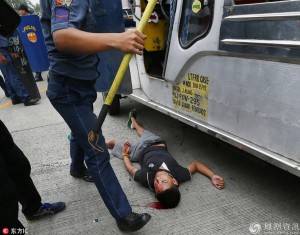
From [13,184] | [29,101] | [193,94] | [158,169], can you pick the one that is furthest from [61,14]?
[29,101]

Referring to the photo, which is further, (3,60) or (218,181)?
(3,60)

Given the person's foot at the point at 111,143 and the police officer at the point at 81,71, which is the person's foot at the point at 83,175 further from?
the police officer at the point at 81,71

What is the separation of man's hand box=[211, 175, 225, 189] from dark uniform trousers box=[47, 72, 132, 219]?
36.5 inches

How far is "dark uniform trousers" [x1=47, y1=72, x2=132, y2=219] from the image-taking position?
6.02 ft

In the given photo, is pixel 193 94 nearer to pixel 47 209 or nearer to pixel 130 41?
pixel 130 41

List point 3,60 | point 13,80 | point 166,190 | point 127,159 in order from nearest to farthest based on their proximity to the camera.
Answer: point 166,190 < point 127,159 < point 3,60 < point 13,80

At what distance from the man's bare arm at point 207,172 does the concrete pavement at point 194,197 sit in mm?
56

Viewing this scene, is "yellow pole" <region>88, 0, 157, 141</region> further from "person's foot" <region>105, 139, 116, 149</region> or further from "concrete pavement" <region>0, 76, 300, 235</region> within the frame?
"person's foot" <region>105, 139, 116, 149</region>

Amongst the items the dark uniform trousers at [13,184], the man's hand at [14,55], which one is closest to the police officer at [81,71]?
the dark uniform trousers at [13,184]

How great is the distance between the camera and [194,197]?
2447 mm

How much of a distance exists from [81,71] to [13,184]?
2.63 feet

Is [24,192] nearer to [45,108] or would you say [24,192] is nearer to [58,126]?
[58,126]

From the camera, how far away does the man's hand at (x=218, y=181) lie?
252 centimetres

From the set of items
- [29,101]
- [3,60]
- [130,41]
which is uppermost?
[130,41]
